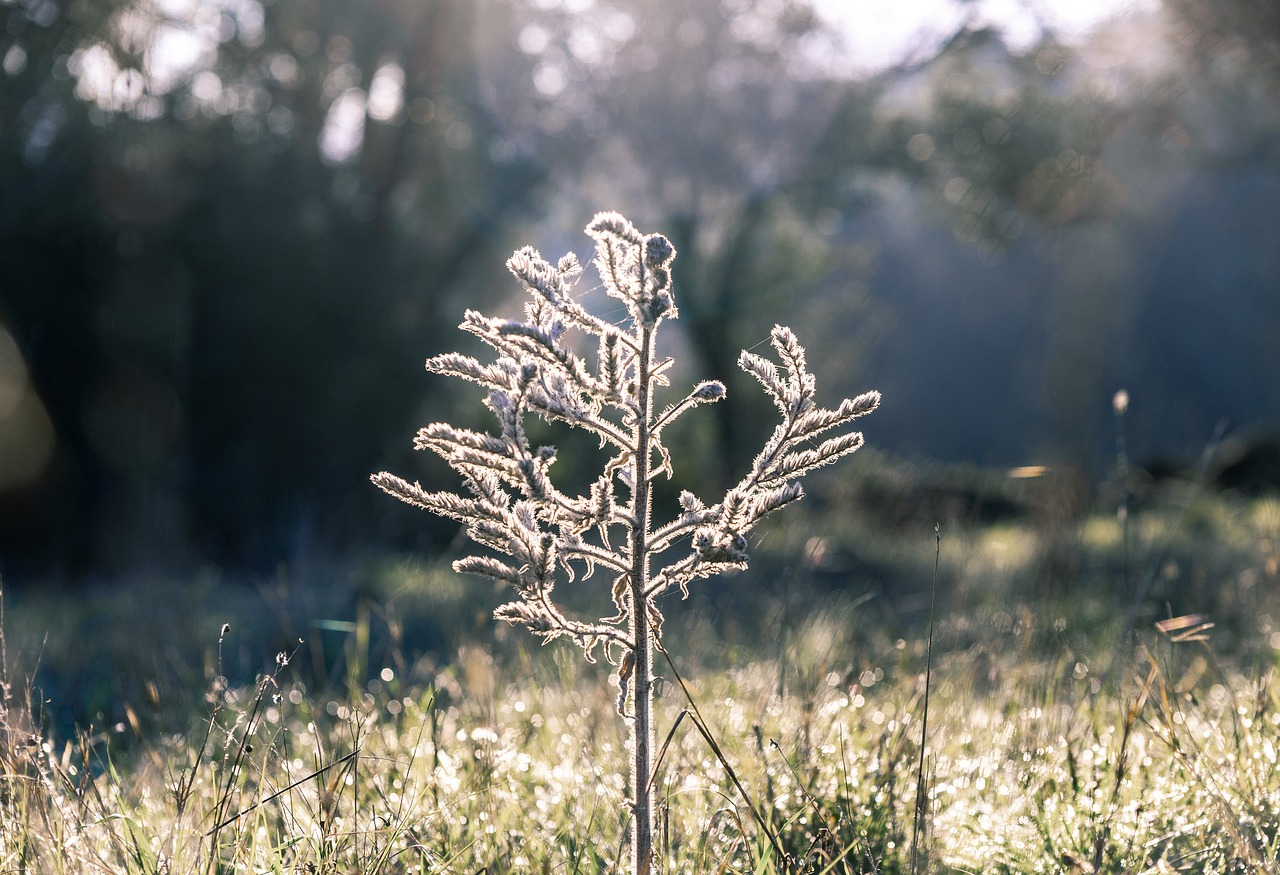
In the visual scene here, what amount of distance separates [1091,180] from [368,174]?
6580 millimetres

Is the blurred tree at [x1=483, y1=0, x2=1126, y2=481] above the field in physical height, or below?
above

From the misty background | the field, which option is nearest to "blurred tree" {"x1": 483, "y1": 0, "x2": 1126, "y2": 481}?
the misty background

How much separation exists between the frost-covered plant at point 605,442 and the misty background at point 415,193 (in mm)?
2776

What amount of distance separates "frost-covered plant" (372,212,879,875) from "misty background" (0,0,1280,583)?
2776 mm

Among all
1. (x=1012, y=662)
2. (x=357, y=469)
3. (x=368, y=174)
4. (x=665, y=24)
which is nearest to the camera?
(x=1012, y=662)

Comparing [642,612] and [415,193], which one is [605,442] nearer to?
[642,612]

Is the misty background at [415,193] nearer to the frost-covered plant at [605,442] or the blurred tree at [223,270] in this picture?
the blurred tree at [223,270]

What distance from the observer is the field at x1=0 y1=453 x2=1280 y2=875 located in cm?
186

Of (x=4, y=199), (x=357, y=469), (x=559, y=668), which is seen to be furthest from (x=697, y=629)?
(x=4, y=199)

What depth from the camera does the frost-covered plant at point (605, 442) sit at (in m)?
1.45

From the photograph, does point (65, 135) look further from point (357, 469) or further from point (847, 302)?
point (847, 302)

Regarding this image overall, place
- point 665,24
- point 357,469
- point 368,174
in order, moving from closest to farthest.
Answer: point 357,469, point 368,174, point 665,24

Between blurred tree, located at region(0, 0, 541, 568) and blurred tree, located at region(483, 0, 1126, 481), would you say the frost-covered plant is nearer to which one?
blurred tree, located at region(0, 0, 541, 568)

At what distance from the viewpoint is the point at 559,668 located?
124 inches
